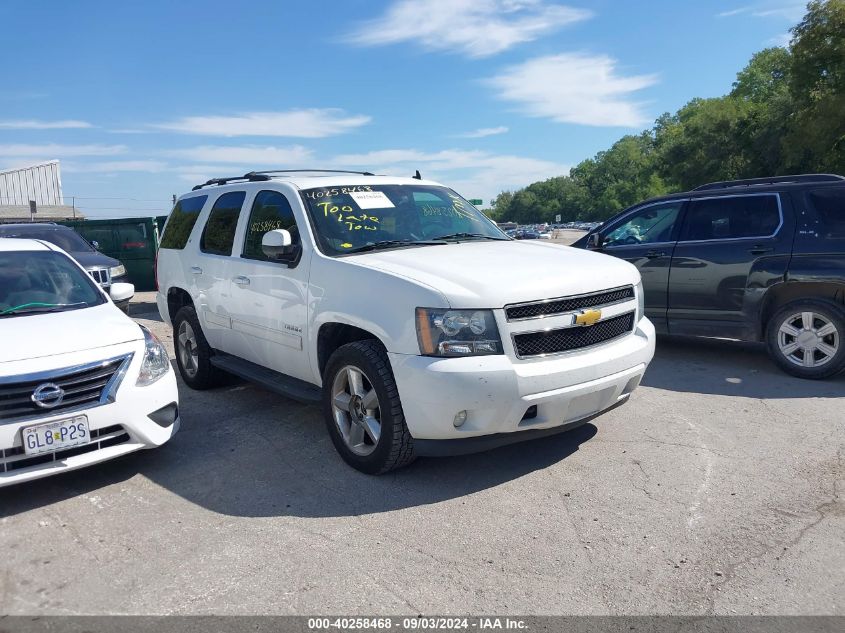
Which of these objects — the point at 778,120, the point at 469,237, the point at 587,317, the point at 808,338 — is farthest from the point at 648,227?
the point at 778,120

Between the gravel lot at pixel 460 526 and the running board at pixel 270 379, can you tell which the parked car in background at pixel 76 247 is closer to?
the running board at pixel 270 379

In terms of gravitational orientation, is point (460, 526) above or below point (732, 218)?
below

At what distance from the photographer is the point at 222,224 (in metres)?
5.81

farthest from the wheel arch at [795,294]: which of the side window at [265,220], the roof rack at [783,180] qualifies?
the side window at [265,220]

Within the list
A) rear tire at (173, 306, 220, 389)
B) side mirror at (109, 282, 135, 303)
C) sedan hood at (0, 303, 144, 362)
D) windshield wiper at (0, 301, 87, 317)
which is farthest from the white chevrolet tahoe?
windshield wiper at (0, 301, 87, 317)

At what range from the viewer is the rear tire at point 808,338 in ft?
19.7

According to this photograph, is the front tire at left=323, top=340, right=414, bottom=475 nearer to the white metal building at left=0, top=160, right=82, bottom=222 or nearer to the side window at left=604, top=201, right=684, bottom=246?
the side window at left=604, top=201, right=684, bottom=246

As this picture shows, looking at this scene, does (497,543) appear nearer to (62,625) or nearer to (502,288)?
(502,288)

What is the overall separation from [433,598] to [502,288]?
5.49ft

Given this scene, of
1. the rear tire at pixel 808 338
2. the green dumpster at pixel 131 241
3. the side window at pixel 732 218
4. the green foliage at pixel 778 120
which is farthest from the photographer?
the green foliage at pixel 778 120

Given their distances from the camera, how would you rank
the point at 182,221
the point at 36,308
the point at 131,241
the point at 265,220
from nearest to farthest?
the point at 36,308, the point at 265,220, the point at 182,221, the point at 131,241

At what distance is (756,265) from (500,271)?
12.3 ft

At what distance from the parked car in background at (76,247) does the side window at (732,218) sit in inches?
335

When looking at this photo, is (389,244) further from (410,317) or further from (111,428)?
(111,428)
